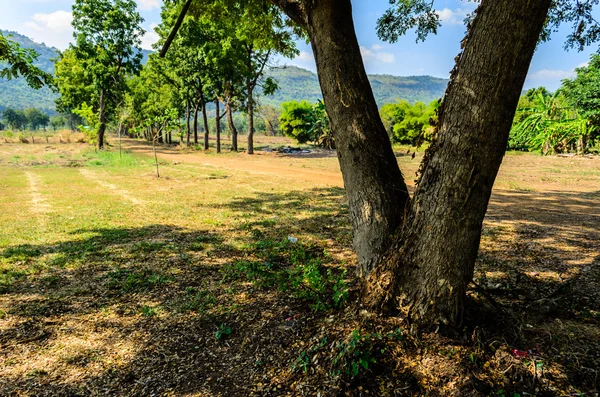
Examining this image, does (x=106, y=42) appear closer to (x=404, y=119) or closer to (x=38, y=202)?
(x=38, y=202)

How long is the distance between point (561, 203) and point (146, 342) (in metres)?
11.4

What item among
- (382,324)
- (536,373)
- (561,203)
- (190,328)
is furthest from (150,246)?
(561,203)

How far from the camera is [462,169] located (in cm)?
239

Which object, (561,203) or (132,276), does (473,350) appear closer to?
(132,276)

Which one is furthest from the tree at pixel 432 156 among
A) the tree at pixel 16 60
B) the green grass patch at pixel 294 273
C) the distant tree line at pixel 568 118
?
the distant tree line at pixel 568 118

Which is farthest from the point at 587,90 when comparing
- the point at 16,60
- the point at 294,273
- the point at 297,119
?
the point at 16,60

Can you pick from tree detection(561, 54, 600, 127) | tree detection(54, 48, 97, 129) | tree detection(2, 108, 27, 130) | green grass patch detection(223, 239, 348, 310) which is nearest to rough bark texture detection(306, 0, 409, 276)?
green grass patch detection(223, 239, 348, 310)

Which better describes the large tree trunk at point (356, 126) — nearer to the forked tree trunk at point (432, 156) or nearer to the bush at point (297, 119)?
the forked tree trunk at point (432, 156)

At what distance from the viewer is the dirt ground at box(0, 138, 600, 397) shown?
2.55 meters

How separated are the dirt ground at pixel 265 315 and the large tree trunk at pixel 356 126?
2.75 feet

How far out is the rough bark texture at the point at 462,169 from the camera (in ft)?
7.29

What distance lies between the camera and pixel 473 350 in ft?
8.51

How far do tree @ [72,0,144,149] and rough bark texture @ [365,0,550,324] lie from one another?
3072cm

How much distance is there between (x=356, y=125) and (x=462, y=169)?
1.12 m
